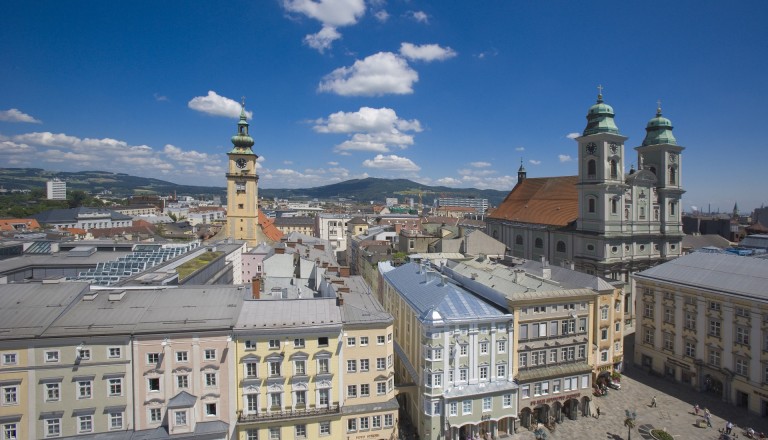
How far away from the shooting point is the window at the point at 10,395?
23.6m

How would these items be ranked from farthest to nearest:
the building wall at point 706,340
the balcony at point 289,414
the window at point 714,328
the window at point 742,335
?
the window at point 714,328 → the window at point 742,335 → the building wall at point 706,340 → the balcony at point 289,414

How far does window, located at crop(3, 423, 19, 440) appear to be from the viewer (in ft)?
77.2

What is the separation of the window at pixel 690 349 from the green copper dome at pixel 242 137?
70600 mm

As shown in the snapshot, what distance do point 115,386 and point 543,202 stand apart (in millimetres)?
67714

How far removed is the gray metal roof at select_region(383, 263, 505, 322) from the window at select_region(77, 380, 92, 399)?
2190 cm

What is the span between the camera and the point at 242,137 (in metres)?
75.4

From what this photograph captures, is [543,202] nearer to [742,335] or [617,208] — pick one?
[617,208]

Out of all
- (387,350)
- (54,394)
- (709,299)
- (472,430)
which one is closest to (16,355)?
(54,394)

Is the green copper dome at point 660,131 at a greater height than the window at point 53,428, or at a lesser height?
greater

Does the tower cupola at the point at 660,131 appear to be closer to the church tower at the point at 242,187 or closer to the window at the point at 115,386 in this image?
the church tower at the point at 242,187

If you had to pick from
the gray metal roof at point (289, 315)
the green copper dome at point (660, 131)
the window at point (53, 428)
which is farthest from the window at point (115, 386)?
the green copper dome at point (660, 131)

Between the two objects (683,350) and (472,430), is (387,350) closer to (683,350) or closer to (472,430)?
(472,430)

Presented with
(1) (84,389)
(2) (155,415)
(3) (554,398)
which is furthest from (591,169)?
(1) (84,389)

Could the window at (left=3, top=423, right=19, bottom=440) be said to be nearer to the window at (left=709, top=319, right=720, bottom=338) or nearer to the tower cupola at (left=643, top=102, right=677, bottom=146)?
the window at (left=709, top=319, right=720, bottom=338)
